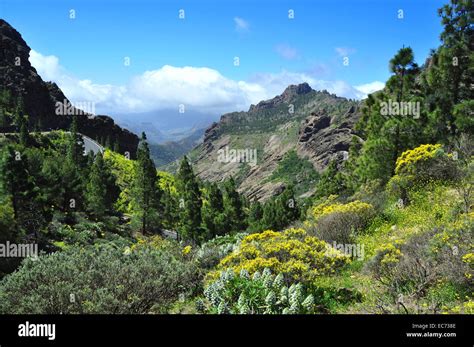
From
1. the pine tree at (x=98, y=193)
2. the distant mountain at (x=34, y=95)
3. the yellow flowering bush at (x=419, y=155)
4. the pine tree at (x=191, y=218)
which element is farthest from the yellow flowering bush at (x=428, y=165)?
the distant mountain at (x=34, y=95)

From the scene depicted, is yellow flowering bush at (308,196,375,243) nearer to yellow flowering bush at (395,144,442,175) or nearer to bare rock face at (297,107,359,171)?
yellow flowering bush at (395,144,442,175)

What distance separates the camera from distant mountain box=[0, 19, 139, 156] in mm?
106250

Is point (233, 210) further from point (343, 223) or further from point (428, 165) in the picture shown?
point (343, 223)

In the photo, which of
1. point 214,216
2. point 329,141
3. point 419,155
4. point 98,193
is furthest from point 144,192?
point 329,141

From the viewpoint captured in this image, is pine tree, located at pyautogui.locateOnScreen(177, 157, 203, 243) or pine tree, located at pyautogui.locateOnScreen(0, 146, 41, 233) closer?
pine tree, located at pyautogui.locateOnScreen(0, 146, 41, 233)

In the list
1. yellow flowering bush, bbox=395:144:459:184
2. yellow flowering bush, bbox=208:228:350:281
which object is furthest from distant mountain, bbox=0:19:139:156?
yellow flowering bush, bbox=208:228:350:281

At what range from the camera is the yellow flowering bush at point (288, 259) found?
982cm

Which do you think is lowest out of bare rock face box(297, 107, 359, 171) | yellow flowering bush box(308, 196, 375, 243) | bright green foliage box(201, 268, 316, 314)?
bright green foliage box(201, 268, 316, 314)

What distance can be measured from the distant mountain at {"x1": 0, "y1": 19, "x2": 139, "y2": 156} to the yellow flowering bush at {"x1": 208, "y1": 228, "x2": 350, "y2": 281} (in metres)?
97.3

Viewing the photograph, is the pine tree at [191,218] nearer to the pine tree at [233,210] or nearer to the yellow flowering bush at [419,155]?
the pine tree at [233,210]

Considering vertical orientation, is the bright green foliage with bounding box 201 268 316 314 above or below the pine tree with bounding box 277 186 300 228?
above

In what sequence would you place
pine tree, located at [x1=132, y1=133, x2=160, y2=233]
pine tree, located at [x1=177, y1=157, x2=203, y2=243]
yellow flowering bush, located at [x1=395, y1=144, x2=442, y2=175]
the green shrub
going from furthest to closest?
pine tree, located at [x1=132, y1=133, x2=160, y2=233], pine tree, located at [x1=177, y1=157, x2=203, y2=243], yellow flowering bush, located at [x1=395, y1=144, x2=442, y2=175], the green shrub

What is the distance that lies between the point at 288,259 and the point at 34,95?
4651 inches
